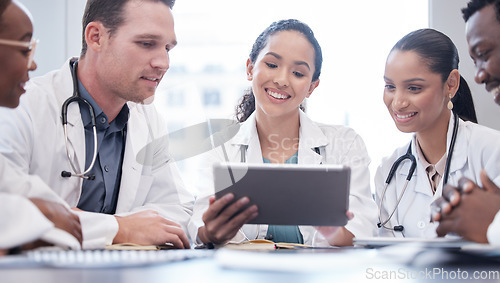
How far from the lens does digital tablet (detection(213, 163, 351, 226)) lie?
0.98 metres

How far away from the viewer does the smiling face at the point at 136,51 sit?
1418mm

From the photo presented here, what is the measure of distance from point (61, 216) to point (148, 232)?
0.83ft

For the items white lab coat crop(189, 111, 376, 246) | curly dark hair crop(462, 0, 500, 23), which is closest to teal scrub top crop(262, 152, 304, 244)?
white lab coat crop(189, 111, 376, 246)

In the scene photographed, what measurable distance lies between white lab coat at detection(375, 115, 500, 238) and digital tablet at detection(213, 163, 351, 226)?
41 centimetres

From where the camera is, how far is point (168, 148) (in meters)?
1.46

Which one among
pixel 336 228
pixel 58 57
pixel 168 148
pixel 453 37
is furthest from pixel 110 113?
pixel 453 37

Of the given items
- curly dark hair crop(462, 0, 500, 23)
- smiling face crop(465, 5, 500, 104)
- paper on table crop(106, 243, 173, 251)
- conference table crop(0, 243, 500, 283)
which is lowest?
paper on table crop(106, 243, 173, 251)

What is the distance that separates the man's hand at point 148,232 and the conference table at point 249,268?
312 mm

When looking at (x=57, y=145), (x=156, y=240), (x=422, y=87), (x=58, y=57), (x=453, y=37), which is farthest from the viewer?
(x=58, y=57)

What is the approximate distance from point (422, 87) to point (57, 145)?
43.9 inches

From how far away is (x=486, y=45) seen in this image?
1.07 metres

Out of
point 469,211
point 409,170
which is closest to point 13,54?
point 469,211

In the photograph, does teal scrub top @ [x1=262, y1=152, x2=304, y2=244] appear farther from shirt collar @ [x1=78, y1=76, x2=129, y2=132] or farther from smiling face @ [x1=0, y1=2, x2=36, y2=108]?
smiling face @ [x1=0, y1=2, x2=36, y2=108]

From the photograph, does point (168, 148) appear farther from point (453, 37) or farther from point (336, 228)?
point (453, 37)
